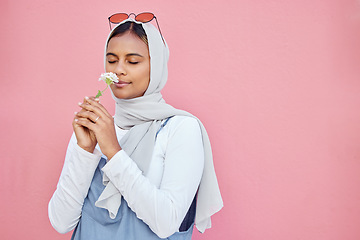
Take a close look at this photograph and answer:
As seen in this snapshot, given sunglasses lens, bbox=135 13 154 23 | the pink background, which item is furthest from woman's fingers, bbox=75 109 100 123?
the pink background

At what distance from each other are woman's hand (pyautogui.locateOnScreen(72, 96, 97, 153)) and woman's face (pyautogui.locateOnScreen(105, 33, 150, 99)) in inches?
6.1

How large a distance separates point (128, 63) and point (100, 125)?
224 mm

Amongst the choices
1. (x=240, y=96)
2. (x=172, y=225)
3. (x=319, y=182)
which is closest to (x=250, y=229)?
(x=319, y=182)

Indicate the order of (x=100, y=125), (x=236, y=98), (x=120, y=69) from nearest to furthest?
(x=100, y=125), (x=120, y=69), (x=236, y=98)

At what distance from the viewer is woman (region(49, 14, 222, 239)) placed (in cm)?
87

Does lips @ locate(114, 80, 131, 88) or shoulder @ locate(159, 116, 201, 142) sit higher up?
lips @ locate(114, 80, 131, 88)

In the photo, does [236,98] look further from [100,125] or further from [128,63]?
[100,125]

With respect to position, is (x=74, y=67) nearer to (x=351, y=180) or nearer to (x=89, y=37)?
(x=89, y=37)

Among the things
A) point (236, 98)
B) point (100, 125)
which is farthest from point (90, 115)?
point (236, 98)

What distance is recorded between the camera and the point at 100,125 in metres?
0.89

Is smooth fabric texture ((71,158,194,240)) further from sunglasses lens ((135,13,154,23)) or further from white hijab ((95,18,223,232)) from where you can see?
sunglasses lens ((135,13,154,23))

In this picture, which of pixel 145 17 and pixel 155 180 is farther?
pixel 145 17

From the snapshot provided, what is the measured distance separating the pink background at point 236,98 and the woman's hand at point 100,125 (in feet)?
2.68

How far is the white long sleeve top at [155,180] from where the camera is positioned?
857 millimetres
